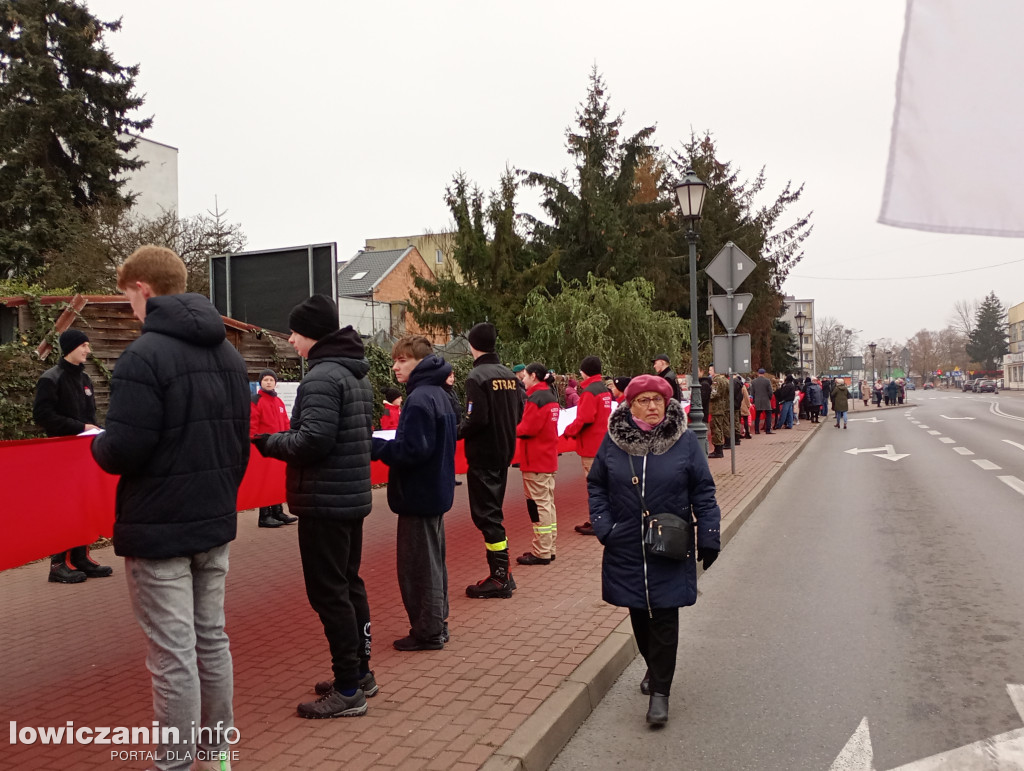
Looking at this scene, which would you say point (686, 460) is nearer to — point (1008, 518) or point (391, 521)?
point (391, 521)

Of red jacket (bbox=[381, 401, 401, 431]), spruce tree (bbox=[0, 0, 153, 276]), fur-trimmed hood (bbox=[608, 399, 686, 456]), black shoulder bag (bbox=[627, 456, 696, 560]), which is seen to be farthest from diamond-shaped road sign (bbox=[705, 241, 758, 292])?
spruce tree (bbox=[0, 0, 153, 276])

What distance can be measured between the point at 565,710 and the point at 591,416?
17.8ft

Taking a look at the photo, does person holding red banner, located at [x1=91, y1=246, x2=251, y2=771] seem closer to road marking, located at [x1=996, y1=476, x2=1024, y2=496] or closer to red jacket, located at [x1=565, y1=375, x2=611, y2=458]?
red jacket, located at [x1=565, y1=375, x2=611, y2=458]

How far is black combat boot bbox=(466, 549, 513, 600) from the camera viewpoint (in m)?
6.71

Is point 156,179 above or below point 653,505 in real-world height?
above

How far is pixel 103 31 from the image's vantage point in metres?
25.3

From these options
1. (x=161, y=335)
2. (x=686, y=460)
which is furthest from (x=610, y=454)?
(x=161, y=335)

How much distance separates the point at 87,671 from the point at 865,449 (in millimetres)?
21134

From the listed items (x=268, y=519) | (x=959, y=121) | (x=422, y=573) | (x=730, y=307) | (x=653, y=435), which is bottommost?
(x=268, y=519)

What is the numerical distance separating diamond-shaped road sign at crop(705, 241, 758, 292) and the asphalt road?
4.05 m

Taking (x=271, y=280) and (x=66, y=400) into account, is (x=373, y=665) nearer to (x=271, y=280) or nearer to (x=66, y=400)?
(x=66, y=400)

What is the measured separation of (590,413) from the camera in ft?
31.4

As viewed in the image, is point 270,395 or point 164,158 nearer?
point 270,395

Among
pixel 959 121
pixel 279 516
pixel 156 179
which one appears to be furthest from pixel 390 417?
pixel 156 179
